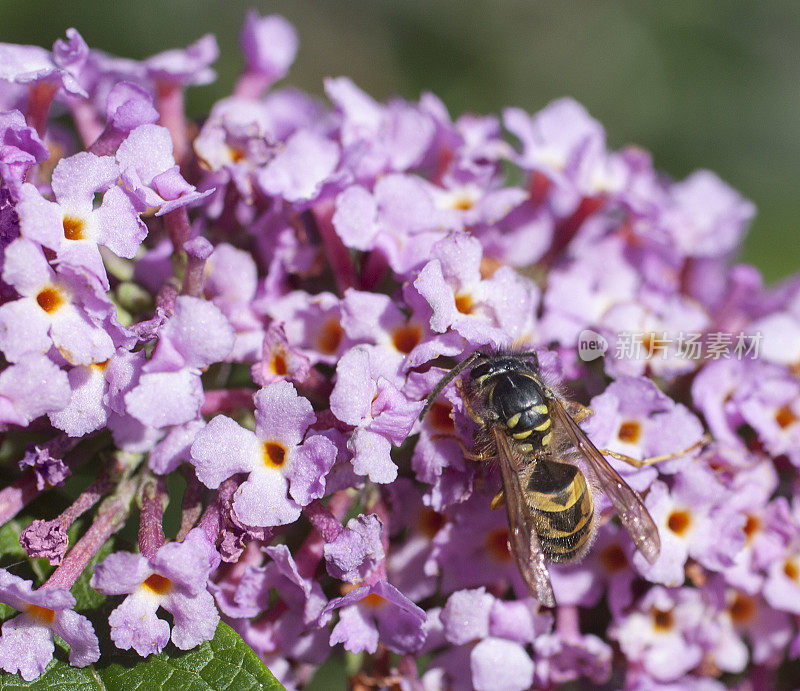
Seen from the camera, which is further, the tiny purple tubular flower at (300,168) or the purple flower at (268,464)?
the tiny purple tubular flower at (300,168)

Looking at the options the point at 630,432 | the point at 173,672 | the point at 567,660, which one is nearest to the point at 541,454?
the point at 630,432

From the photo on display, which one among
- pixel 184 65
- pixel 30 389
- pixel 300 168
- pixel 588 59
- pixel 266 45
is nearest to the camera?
pixel 30 389

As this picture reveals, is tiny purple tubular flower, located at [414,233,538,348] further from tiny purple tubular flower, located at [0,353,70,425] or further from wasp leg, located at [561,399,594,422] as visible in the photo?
tiny purple tubular flower, located at [0,353,70,425]

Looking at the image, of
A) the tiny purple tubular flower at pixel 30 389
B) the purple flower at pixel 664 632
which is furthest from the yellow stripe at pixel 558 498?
the tiny purple tubular flower at pixel 30 389

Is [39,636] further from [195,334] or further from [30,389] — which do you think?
[195,334]

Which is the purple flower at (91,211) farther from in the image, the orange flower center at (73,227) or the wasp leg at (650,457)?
the wasp leg at (650,457)

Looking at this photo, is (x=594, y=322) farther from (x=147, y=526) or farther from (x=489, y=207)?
(x=147, y=526)
